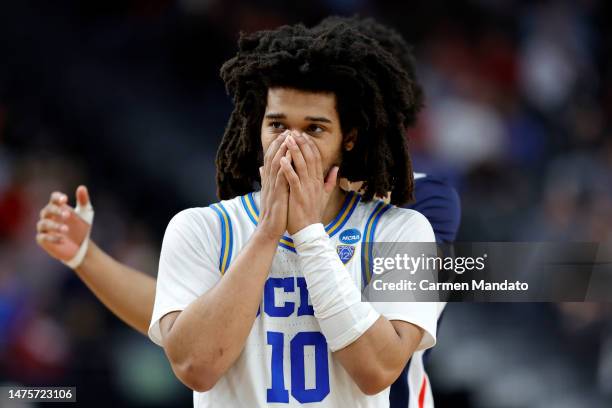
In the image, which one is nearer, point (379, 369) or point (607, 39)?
point (379, 369)

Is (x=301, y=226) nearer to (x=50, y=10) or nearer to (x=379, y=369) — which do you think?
(x=379, y=369)

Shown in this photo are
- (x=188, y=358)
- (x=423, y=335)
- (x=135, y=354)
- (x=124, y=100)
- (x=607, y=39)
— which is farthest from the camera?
(x=607, y=39)

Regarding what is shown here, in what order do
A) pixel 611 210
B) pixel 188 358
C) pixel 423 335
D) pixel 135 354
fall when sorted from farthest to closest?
pixel 611 210, pixel 135 354, pixel 423 335, pixel 188 358

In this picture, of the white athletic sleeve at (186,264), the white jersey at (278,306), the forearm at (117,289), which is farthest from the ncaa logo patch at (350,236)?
the forearm at (117,289)

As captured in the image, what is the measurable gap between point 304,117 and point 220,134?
175 inches

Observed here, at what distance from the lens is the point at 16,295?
5996mm

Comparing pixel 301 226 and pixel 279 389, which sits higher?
pixel 301 226

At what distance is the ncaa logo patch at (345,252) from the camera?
2395 millimetres

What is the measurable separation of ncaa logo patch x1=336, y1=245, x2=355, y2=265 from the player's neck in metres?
0.11

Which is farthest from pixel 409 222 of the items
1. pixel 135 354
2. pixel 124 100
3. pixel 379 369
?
pixel 124 100

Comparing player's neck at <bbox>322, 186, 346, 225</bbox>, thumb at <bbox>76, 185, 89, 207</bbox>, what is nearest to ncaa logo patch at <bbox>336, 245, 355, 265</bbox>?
player's neck at <bbox>322, 186, 346, 225</bbox>

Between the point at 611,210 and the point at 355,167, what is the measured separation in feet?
13.9

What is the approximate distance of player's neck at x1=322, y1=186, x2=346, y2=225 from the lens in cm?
250

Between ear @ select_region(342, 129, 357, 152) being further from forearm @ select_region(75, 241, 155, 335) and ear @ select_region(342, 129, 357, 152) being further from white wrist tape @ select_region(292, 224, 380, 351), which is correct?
forearm @ select_region(75, 241, 155, 335)
